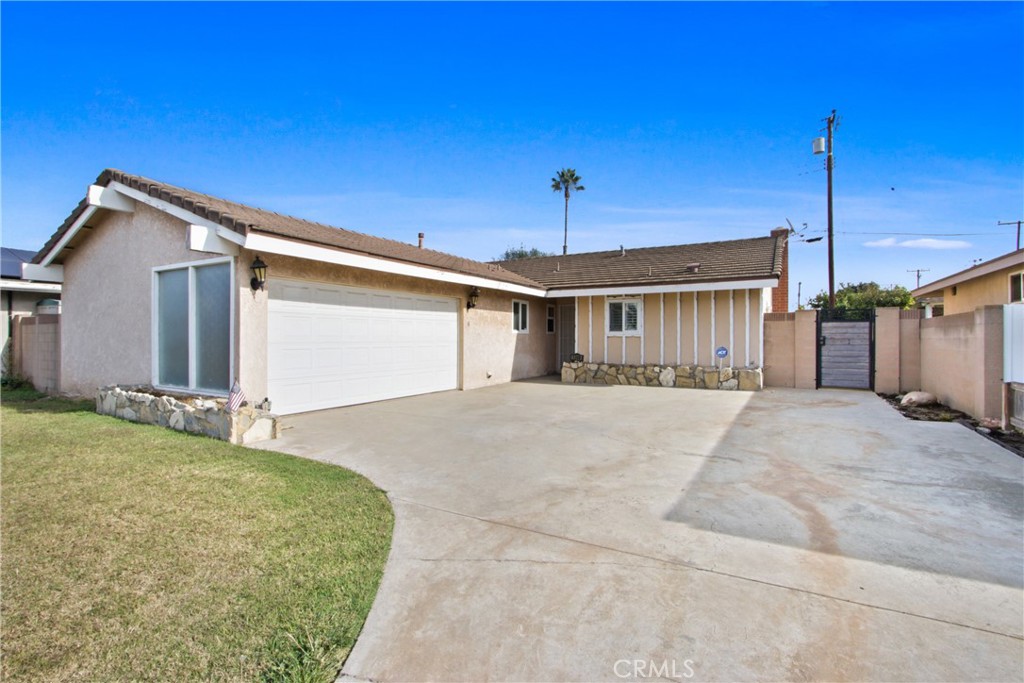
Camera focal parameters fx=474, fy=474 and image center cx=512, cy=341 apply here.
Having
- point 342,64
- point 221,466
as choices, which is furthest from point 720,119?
point 221,466

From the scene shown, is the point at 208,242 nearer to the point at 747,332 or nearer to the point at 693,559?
the point at 693,559

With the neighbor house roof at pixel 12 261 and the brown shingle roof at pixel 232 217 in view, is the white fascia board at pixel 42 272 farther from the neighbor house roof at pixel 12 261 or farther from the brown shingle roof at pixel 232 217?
the neighbor house roof at pixel 12 261

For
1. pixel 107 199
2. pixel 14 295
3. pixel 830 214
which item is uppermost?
pixel 830 214

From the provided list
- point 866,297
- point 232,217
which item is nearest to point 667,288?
point 232,217

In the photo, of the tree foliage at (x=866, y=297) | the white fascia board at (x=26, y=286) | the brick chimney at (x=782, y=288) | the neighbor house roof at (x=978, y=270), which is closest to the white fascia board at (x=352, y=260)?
the white fascia board at (x=26, y=286)

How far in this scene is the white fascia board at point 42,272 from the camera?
33.2ft

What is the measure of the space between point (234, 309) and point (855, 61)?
43.1 ft

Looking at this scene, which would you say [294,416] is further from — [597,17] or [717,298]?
[717,298]

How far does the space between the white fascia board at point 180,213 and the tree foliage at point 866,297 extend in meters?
36.4

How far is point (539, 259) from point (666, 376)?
808 centimetres

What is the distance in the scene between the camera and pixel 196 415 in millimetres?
6625

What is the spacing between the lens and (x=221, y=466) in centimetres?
510

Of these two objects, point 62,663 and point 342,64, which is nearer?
point 62,663

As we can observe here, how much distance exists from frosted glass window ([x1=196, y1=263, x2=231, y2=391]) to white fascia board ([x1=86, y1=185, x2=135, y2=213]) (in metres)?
2.35
